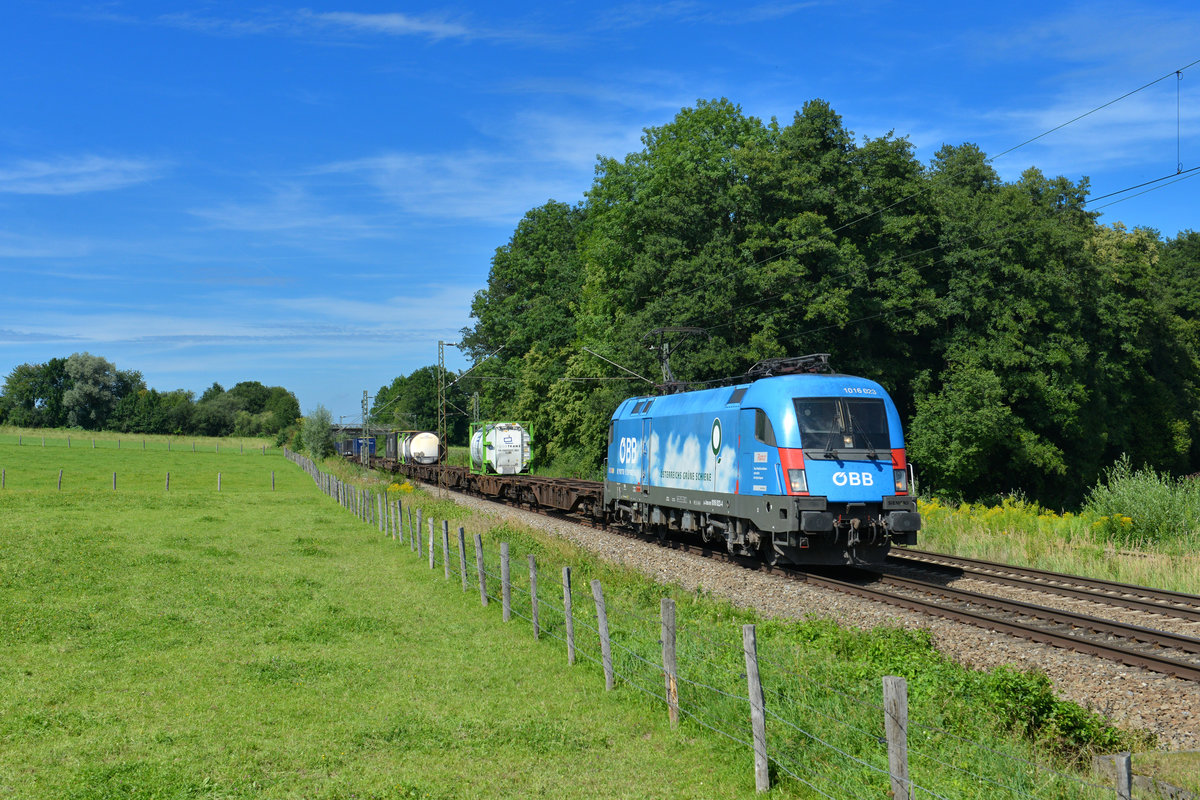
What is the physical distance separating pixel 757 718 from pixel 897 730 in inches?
58.4

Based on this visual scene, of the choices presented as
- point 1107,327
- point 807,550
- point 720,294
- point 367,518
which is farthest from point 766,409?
point 1107,327

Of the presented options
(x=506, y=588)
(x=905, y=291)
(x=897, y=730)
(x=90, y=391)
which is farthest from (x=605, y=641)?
(x=90, y=391)

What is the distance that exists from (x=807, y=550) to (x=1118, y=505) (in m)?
8.93

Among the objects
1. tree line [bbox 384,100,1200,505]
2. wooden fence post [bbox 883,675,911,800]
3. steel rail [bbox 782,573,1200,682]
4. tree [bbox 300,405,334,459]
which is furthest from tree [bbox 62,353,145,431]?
wooden fence post [bbox 883,675,911,800]

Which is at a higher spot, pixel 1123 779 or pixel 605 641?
→ pixel 1123 779

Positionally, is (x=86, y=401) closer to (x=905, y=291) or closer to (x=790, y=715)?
(x=905, y=291)

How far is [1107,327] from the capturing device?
46.4 m

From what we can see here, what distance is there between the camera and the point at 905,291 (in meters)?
40.2

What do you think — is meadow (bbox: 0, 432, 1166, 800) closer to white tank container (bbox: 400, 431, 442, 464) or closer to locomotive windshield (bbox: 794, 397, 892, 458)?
locomotive windshield (bbox: 794, 397, 892, 458)

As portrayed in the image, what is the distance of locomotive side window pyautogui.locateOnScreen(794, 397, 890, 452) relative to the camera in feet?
55.0

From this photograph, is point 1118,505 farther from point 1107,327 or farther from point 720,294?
point 1107,327

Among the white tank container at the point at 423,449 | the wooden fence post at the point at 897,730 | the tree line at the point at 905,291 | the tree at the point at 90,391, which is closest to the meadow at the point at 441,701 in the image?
the wooden fence post at the point at 897,730

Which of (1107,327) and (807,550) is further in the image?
(1107,327)

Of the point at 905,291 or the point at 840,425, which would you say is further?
the point at 905,291
